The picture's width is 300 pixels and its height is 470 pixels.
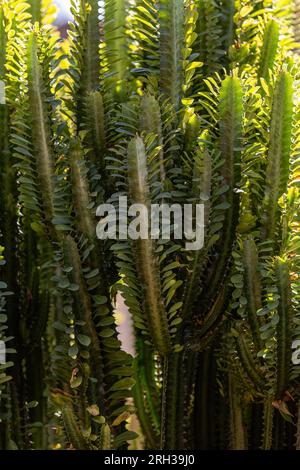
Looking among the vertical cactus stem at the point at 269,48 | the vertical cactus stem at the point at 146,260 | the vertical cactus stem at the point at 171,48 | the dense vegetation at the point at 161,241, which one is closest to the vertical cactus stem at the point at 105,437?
the dense vegetation at the point at 161,241

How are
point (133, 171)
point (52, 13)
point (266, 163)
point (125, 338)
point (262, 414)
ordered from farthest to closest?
point (125, 338), point (52, 13), point (262, 414), point (266, 163), point (133, 171)

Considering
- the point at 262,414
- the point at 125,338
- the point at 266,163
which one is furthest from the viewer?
the point at 125,338

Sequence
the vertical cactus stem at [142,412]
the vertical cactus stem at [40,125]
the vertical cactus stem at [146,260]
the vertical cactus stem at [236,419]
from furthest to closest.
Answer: the vertical cactus stem at [142,412] < the vertical cactus stem at [236,419] < the vertical cactus stem at [40,125] < the vertical cactus stem at [146,260]

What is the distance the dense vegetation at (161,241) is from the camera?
102cm

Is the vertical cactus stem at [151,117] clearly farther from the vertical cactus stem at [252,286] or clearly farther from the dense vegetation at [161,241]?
the vertical cactus stem at [252,286]

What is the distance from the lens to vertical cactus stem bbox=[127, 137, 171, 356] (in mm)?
956

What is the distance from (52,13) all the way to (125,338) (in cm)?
Result: 129

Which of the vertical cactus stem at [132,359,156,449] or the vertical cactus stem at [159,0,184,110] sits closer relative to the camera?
the vertical cactus stem at [159,0,184,110]

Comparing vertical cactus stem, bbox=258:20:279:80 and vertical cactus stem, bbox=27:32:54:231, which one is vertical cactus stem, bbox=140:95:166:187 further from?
vertical cactus stem, bbox=258:20:279:80

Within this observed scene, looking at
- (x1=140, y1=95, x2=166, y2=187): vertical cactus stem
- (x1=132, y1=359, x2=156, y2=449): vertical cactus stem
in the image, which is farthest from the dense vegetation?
(x1=132, y1=359, x2=156, y2=449): vertical cactus stem

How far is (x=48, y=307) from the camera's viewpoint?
1278 mm

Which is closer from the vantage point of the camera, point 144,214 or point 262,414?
point 144,214

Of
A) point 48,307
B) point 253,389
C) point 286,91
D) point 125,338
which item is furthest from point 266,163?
point 125,338
